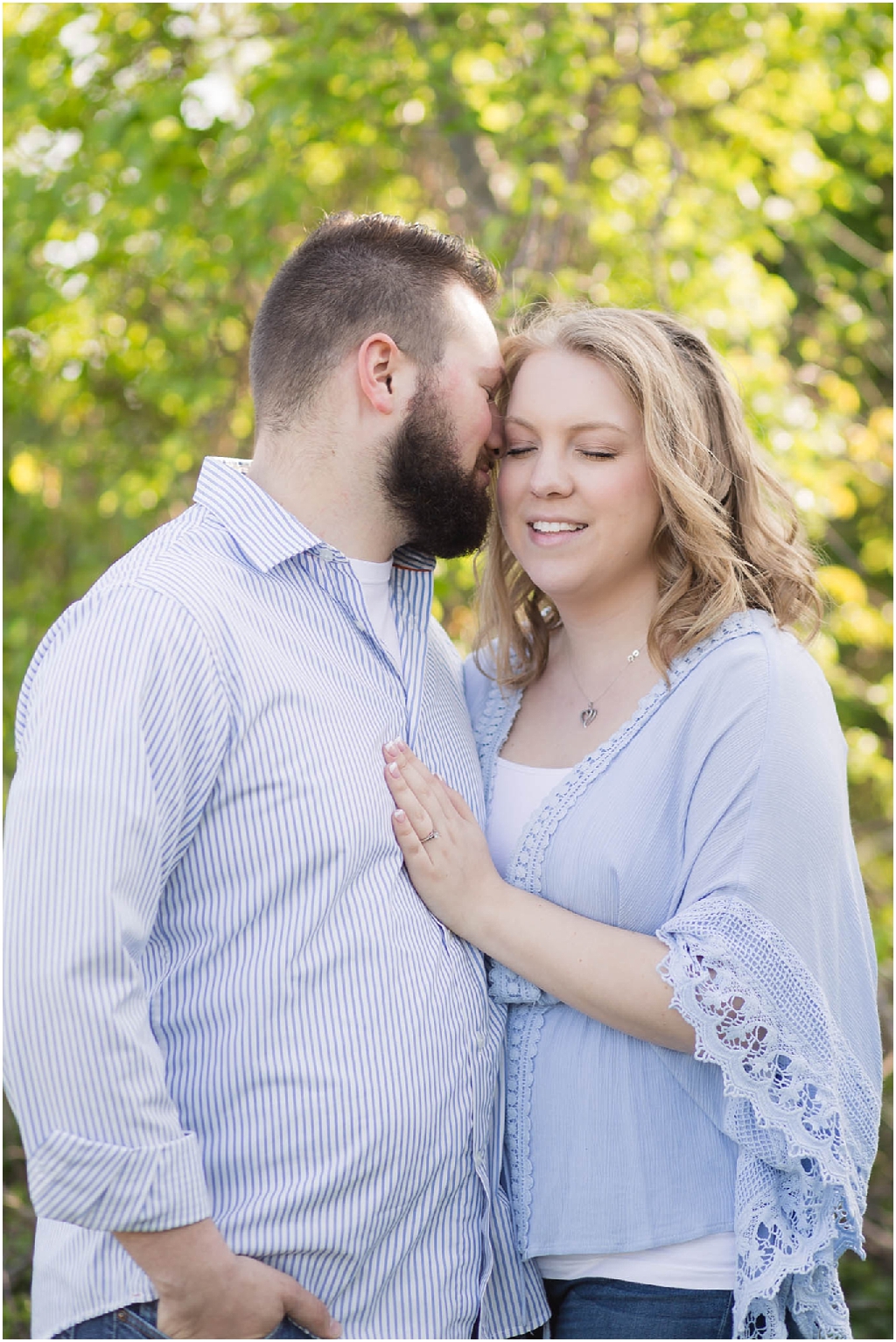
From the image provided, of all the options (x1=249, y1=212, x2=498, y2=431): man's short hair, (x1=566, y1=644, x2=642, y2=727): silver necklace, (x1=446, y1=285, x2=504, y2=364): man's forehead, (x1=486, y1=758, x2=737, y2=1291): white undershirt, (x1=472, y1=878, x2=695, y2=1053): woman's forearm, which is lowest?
(x1=486, y1=758, x2=737, y2=1291): white undershirt

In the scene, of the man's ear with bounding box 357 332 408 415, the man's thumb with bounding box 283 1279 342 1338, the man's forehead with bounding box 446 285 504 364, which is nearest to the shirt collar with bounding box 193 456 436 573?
the man's ear with bounding box 357 332 408 415

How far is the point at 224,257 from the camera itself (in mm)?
3939

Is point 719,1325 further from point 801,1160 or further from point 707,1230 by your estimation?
point 801,1160

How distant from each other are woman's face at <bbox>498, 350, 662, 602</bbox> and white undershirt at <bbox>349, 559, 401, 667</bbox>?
0.89ft

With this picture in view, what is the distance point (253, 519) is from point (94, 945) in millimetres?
753

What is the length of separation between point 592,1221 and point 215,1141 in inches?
25.0

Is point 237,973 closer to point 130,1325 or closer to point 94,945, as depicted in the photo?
point 94,945

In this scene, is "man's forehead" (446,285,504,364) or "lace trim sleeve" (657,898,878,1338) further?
"man's forehead" (446,285,504,364)

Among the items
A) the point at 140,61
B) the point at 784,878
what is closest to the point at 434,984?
the point at 784,878

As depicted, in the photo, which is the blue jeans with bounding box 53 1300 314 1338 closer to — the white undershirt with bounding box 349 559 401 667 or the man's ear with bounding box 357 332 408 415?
the white undershirt with bounding box 349 559 401 667

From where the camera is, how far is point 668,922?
1.88 m

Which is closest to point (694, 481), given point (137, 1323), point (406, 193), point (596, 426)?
point (596, 426)

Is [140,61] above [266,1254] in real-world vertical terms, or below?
above

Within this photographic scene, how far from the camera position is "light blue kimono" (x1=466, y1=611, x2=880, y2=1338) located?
6.03ft
